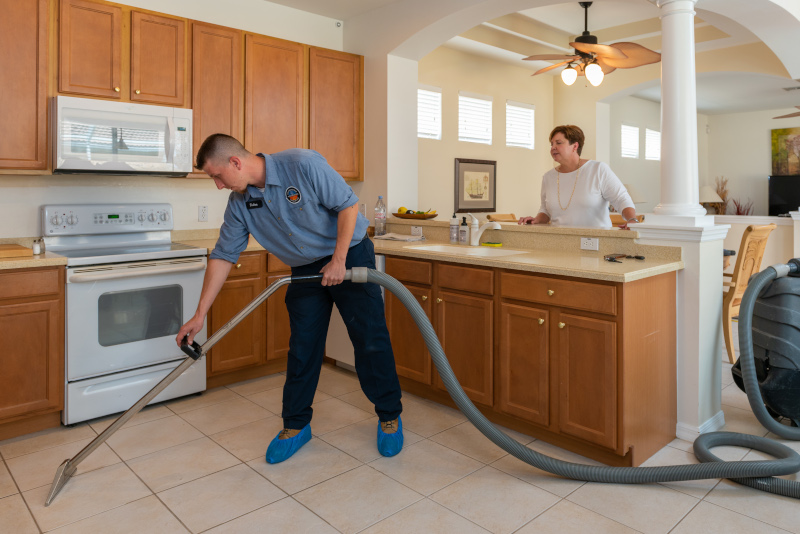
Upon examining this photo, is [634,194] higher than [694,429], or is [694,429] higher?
[634,194]

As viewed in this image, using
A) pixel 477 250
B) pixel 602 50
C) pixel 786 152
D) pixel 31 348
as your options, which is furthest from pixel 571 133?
pixel 786 152

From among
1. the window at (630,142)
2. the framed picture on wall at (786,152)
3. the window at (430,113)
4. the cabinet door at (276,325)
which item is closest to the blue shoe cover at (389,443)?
the cabinet door at (276,325)

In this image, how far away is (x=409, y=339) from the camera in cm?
333

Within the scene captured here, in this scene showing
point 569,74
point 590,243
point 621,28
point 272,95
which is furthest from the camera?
point 621,28

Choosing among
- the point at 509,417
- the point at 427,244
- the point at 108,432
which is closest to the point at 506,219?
the point at 427,244

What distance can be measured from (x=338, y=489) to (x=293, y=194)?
118 centimetres

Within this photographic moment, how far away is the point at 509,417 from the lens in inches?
113

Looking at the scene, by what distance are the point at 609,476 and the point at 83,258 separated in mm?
Result: 2591

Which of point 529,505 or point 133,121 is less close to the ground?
point 133,121

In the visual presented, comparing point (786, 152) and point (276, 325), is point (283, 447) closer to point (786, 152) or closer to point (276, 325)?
point (276, 325)

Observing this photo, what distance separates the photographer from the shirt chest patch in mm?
2367

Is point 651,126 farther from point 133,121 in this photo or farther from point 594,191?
point 133,121

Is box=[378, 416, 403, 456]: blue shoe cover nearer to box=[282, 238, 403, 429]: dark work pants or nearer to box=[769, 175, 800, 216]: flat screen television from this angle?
box=[282, 238, 403, 429]: dark work pants

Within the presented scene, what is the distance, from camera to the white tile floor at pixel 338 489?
2020mm
